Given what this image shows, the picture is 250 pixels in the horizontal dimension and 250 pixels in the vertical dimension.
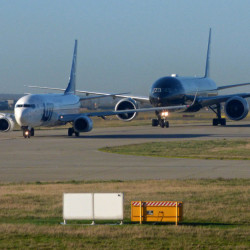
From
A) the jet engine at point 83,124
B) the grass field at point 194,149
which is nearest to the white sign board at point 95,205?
the grass field at point 194,149

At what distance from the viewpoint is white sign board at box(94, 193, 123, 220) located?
17.0 meters

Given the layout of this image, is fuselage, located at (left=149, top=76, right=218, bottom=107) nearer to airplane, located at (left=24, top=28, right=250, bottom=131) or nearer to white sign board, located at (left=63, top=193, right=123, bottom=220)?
airplane, located at (left=24, top=28, right=250, bottom=131)

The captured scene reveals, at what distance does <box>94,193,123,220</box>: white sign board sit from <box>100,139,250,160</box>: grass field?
791 inches

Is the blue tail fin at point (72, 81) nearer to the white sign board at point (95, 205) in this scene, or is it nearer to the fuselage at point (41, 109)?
the fuselage at point (41, 109)

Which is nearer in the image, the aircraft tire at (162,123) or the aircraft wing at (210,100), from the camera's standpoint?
the aircraft tire at (162,123)

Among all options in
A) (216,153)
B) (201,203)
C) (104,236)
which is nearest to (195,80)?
(216,153)

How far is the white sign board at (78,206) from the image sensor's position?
1712cm

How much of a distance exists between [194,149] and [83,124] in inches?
580

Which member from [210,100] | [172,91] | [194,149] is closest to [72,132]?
[172,91]

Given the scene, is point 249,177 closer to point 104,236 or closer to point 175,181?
point 175,181

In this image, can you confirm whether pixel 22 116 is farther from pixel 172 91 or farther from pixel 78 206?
pixel 78 206

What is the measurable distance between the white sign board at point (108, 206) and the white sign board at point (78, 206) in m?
0.16

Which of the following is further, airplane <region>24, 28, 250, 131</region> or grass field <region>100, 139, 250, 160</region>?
airplane <region>24, 28, 250, 131</region>

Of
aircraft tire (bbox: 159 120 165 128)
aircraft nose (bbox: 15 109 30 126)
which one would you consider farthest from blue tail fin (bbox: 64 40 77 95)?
aircraft nose (bbox: 15 109 30 126)
